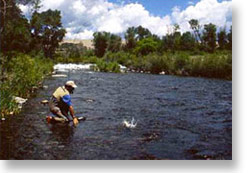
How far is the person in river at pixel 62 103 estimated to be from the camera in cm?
649

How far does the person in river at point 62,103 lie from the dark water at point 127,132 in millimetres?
173

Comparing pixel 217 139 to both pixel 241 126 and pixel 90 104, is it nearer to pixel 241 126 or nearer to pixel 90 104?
pixel 241 126

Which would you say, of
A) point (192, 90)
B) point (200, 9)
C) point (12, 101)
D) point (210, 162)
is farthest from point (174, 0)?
point (192, 90)

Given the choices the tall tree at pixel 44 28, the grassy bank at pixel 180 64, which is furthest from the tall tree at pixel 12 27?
the grassy bank at pixel 180 64

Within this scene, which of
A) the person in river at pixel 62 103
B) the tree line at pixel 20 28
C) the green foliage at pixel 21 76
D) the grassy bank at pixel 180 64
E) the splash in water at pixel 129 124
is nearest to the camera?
the person in river at pixel 62 103

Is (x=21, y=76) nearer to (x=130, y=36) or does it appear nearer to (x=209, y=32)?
(x=209, y=32)

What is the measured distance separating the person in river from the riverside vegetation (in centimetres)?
115

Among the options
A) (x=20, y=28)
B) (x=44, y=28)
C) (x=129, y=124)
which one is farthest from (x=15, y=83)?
(x=129, y=124)

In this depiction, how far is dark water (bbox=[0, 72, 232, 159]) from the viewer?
16.7 ft

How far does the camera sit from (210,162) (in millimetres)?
4801

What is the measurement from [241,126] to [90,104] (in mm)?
4876

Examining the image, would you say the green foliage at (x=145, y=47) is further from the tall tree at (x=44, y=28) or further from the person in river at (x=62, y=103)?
the person in river at (x=62, y=103)

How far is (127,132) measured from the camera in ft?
20.3

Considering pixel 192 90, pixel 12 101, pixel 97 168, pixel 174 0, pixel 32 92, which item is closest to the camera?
Answer: pixel 97 168
